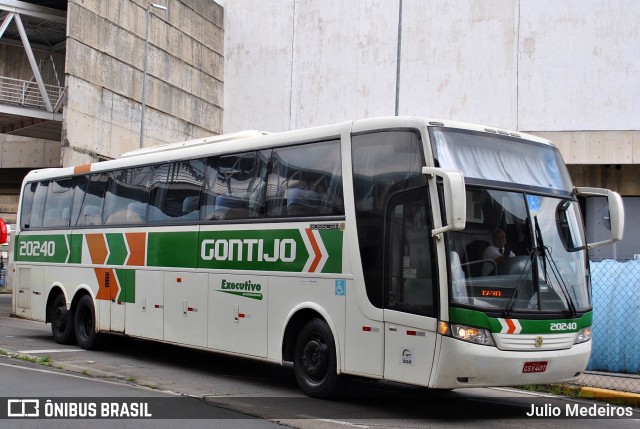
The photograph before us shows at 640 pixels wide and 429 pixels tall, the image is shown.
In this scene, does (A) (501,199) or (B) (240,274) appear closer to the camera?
(A) (501,199)

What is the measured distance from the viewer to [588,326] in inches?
400

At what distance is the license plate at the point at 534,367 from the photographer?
937cm

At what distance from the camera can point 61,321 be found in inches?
686

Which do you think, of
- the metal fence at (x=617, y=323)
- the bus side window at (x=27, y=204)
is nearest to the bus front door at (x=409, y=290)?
the metal fence at (x=617, y=323)

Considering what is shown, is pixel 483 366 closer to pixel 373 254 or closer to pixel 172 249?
pixel 373 254

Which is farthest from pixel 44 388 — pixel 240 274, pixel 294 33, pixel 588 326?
pixel 294 33

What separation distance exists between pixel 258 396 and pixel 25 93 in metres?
38.7

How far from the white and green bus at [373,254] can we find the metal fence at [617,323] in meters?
3.42

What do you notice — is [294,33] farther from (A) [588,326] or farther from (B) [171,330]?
(A) [588,326]

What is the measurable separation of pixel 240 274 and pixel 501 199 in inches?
176

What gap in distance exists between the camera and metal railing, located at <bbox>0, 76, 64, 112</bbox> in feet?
127

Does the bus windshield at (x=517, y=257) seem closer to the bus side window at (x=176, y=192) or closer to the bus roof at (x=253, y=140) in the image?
the bus roof at (x=253, y=140)

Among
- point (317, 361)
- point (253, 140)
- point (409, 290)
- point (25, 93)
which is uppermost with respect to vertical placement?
point (25, 93)

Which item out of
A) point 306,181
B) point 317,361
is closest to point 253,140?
point 306,181
